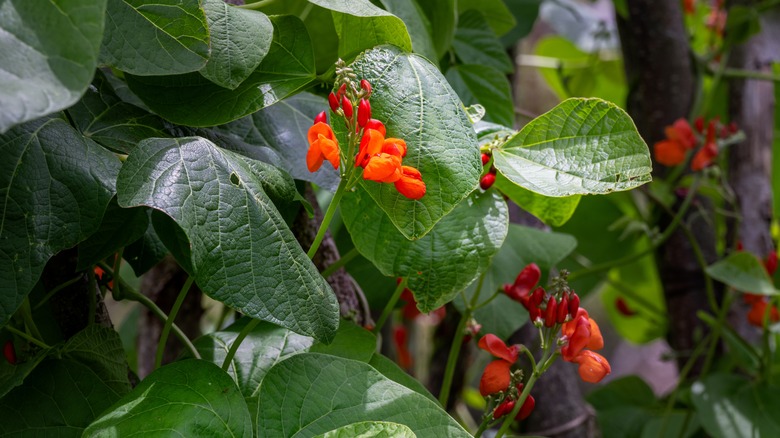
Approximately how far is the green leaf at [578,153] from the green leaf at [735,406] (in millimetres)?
666

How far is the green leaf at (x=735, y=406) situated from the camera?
104cm

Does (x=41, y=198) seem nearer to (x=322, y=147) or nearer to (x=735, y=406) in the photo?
(x=322, y=147)

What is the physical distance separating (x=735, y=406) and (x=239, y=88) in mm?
876

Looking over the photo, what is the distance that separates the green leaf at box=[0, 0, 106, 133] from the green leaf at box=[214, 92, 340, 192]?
0.21 metres

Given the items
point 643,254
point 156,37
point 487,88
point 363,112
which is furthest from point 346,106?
point 643,254

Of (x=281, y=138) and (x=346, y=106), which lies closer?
(x=346, y=106)

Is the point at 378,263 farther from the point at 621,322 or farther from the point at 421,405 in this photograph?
the point at 621,322

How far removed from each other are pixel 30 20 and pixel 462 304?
47 centimetres

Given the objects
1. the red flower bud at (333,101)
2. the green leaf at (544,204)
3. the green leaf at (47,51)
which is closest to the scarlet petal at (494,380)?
the green leaf at (544,204)

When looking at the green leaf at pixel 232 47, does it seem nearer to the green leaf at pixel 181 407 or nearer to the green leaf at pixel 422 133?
the green leaf at pixel 422 133

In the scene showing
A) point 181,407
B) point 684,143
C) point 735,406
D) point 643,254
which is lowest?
point 735,406

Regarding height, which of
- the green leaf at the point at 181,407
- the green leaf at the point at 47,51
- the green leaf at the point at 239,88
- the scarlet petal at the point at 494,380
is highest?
the green leaf at the point at 47,51

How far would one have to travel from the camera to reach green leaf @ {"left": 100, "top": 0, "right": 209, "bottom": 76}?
434mm

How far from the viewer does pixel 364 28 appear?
53 cm
